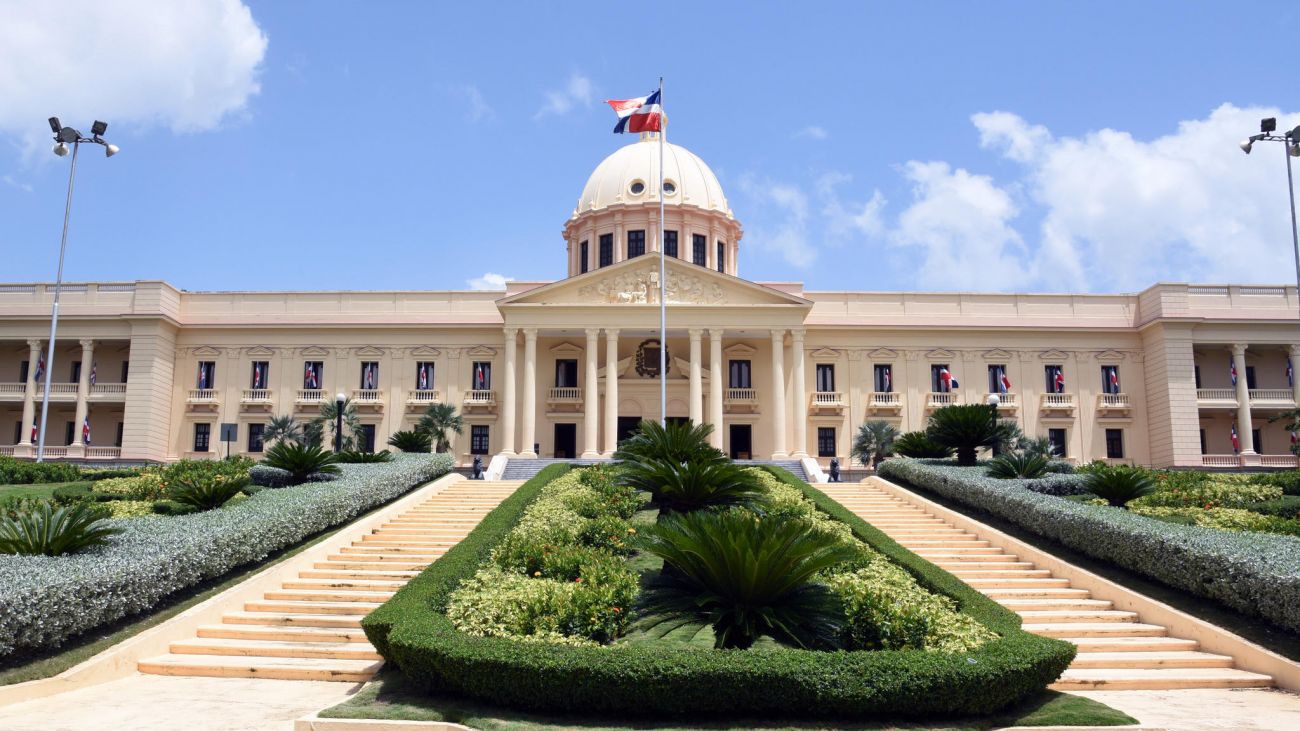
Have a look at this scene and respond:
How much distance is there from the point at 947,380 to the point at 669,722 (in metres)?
36.3

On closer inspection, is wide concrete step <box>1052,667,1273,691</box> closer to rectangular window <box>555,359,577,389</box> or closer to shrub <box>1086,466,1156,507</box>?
shrub <box>1086,466,1156,507</box>

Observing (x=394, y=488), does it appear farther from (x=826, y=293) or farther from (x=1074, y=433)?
(x=1074, y=433)

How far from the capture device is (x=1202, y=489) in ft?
74.3

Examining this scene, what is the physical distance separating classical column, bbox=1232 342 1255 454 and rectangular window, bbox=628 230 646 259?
27296 millimetres

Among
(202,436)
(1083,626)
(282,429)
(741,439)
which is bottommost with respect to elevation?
(1083,626)

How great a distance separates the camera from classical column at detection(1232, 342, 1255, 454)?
143 ft

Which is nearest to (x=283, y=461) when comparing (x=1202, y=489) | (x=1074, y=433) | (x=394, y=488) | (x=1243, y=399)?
(x=394, y=488)

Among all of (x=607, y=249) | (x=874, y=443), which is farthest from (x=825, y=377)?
(x=607, y=249)

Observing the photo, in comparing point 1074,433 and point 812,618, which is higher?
point 1074,433

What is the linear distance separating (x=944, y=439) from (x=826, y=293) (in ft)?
59.4

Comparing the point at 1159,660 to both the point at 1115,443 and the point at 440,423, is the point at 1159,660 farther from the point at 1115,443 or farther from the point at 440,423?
the point at 1115,443

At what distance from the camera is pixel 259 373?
4619 cm

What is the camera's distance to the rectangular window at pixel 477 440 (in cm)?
4494

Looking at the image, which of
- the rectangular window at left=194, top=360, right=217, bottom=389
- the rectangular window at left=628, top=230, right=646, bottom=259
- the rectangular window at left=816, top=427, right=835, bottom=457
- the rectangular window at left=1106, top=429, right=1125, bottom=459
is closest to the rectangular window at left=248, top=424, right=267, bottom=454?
the rectangular window at left=194, top=360, right=217, bottom=389
